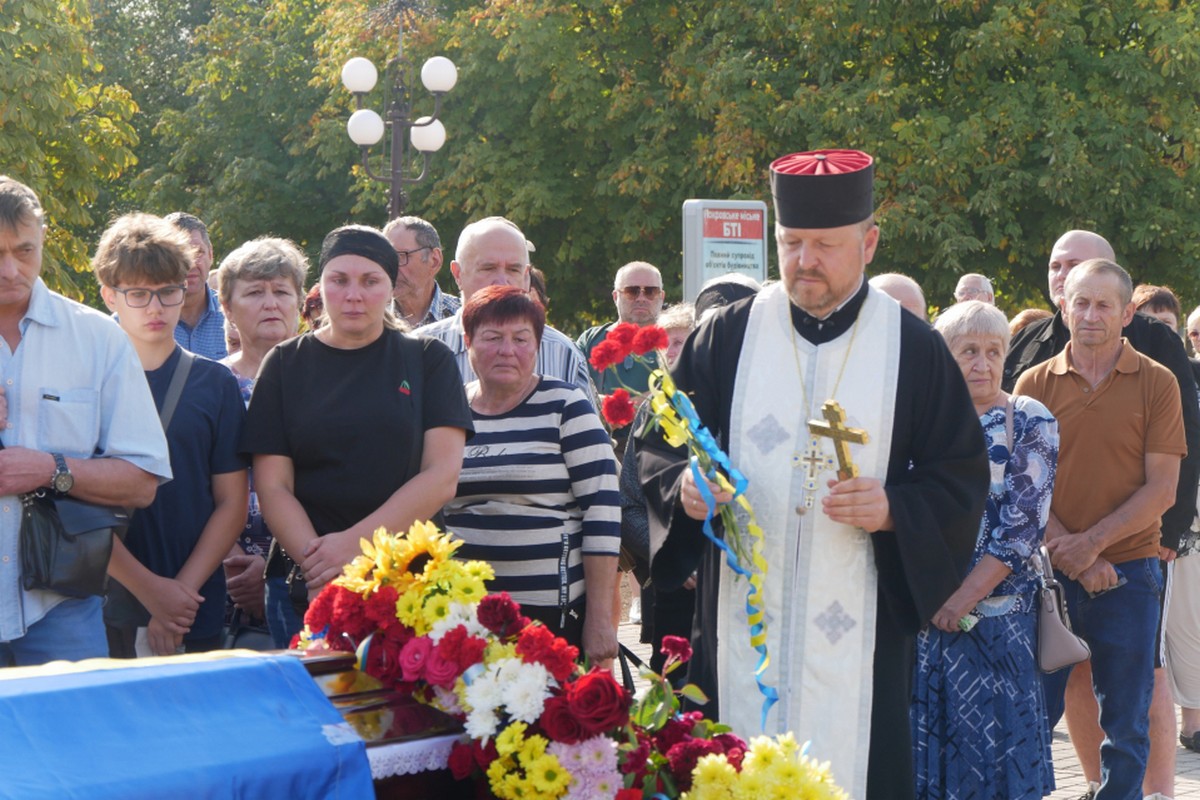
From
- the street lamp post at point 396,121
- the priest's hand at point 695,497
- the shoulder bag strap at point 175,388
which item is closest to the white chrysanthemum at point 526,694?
the priest's hand at point 695,497

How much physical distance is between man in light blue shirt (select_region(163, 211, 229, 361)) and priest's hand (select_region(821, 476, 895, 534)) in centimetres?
314

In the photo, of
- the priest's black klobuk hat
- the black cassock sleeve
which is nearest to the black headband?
the priest's black klobuk hat

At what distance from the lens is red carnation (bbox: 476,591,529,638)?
3189mm

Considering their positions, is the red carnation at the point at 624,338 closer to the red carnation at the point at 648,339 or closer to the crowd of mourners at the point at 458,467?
the red carnation at the point at 648,339

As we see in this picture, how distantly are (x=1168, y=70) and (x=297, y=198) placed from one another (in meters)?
13.9

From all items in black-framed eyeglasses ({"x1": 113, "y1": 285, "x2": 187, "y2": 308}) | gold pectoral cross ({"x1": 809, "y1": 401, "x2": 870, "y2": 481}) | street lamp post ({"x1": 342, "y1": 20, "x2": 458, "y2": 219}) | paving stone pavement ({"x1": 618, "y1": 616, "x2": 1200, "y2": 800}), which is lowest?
paving stone pavement ({"x1": 618, "y1": 616, "x2": 1200, "y2": 800})

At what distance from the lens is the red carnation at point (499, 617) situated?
3.19 meters

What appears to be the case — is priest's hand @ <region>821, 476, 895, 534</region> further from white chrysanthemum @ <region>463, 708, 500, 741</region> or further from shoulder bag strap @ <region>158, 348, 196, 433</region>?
shoulder bag strap @ <region>158, 348, 196, 433</region>

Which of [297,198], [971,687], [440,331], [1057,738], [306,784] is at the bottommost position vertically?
[1057,738]

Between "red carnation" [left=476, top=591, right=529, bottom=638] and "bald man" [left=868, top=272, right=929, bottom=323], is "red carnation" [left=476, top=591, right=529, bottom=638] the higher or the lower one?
the lower one

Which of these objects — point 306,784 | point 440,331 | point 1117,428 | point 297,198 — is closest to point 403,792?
point 306,784

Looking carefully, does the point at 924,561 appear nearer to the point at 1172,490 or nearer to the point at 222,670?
the point at 222,670

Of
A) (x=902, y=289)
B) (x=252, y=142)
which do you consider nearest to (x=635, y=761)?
(x=902, y=289)

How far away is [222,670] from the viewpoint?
9.63 ft
